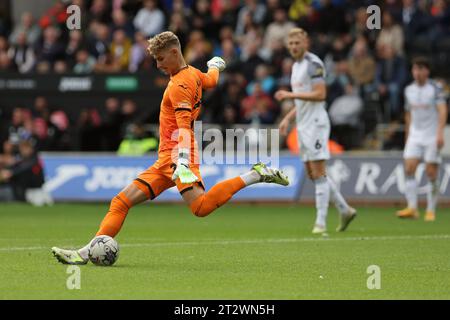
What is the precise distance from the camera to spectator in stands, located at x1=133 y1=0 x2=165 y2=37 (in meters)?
26.4

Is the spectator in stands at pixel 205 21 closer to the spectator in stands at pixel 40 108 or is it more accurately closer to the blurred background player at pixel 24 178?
the spectator in stands at pixel 40 108

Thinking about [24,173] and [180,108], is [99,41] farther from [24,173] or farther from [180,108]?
Result: [180,108]

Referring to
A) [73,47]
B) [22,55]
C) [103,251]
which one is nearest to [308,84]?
[103,251]

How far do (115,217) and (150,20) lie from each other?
16485 mm

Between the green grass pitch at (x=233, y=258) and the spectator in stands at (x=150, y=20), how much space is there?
854 centimetres

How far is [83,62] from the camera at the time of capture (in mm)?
25609

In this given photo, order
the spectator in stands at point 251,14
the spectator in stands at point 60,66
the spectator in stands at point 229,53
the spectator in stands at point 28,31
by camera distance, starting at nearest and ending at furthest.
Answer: the spectator in stands at point 229,53
the spectator in stands at point 60,66
the spectator in stands at point 251,14
the spectator in stands at point 28,31

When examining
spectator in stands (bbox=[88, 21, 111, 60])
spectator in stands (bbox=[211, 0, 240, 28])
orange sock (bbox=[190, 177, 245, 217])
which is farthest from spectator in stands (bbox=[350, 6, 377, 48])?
orange sock (bbox=[190, 177, 245, 217])

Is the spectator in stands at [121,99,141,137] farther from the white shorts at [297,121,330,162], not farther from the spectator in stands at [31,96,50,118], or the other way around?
the white shorts at [297,121,330,162]

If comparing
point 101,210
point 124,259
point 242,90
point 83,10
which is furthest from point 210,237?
point 83,10

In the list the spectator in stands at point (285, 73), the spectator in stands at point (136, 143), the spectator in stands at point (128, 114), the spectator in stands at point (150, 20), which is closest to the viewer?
the spectator in stands at point (136, 143)

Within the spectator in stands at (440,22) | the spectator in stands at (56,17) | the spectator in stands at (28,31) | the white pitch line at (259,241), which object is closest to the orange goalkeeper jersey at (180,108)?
the white pitch line at (259,241)

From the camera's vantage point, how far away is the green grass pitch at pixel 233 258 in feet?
28.2

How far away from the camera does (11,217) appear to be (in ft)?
59.3
